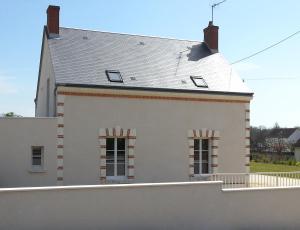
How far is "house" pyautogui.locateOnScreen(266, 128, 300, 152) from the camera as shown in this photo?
53.2 meters

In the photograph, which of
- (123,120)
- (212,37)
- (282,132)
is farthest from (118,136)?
(282,132)

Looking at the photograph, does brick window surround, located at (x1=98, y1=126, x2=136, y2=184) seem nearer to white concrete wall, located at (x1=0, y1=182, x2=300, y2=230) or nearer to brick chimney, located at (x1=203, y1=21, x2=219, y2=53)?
white concrete wall, located at (x1=0, y1=182, x2=300, y2=230)

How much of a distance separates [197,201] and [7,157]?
6.68 m

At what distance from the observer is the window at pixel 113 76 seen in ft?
51.2

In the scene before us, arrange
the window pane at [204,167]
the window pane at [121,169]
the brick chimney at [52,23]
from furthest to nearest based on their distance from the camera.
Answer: the brick chimney at [52,23], the window pane at [204,167], the window pane at [121,169]

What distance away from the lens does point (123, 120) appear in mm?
15336

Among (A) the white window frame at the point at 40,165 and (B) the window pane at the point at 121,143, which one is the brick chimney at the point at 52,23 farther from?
(B) the window pane at the point at 121,143

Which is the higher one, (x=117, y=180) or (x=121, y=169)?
(x=121, y=169)

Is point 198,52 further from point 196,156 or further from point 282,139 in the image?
point 282,139

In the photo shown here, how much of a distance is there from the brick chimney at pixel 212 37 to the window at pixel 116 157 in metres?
7.30

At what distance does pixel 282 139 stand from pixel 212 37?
135 ft

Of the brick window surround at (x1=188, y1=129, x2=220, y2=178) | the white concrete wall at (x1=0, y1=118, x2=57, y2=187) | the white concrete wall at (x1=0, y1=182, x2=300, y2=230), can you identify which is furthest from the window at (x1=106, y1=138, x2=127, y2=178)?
the white concrete wall at (x1=0, y1=182, x2=300, y2=230)

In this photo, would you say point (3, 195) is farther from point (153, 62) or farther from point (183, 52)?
point (183, 52)

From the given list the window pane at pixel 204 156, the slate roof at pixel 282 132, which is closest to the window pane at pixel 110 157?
the window pane at pixel 204 156
